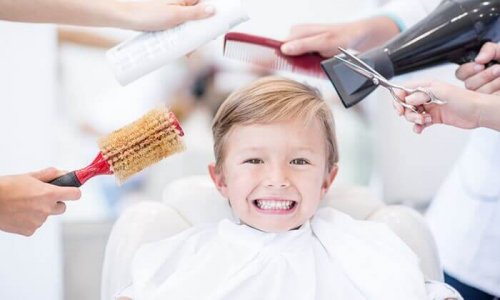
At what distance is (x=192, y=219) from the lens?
4.82ft

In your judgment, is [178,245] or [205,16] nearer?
[205,16]

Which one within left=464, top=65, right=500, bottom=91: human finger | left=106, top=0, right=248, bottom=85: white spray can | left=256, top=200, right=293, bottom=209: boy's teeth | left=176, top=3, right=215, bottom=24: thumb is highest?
left=176, top=3, right=215, bottom=24: thumb

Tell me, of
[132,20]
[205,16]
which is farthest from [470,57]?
[132,20]

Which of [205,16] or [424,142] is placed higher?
[205,16]

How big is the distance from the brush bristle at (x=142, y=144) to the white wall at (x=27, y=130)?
936 millimetres

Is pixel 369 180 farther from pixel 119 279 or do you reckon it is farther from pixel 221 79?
pixel 119 279

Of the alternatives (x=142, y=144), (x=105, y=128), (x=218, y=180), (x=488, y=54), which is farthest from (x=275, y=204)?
(x=105, y=128)

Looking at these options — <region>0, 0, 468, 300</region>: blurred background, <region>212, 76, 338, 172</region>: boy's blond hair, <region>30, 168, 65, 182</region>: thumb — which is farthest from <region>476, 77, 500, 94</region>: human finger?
<region>30, 168, 65, 182</region>: thumb

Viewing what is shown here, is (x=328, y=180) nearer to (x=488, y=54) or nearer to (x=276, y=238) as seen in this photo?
(x=276, y=238)

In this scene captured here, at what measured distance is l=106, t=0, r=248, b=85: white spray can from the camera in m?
1.16

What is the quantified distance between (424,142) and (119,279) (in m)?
1.39

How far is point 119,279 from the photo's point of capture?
1.34 meters

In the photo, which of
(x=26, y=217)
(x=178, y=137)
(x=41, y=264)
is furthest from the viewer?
(x=41, y=264)

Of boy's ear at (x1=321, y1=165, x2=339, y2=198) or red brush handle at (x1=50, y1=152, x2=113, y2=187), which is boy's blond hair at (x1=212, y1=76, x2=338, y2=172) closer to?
boy's ear at (x1=321, y1=165, x2=339, y2=198)
